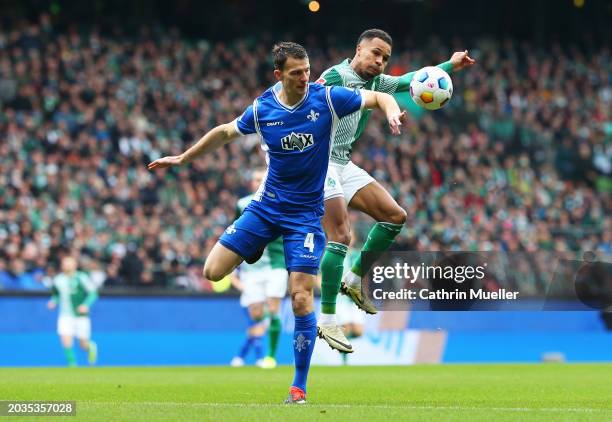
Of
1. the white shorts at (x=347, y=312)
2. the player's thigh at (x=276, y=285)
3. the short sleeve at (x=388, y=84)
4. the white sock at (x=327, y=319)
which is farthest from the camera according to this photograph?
the white shorts at (x=347, y=312)

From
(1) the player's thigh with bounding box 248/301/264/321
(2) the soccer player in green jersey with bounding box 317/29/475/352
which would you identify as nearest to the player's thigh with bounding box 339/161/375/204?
(2) the soccer player in green jersey with bounding box 317/29/475/352

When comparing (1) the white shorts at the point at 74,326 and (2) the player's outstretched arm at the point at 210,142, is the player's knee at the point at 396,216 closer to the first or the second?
(2) the player's outstretched arm at the point at 210,142

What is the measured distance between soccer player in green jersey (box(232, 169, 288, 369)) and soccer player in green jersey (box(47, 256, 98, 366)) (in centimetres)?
262

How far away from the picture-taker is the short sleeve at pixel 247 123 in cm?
912

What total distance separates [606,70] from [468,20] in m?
4.31

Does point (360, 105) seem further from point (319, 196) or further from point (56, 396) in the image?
point (56, 396)

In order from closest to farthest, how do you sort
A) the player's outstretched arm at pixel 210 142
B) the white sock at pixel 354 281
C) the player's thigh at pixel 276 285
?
the player's outstretched arm at pixel 210 142 < the white sock at pixel 354 281 < the player's thigh at pixel 276 285

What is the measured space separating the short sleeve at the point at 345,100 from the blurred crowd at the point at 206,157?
1120cm

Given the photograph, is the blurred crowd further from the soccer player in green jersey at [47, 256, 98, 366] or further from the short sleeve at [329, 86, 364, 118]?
the short sleeve at [329, 86, 364, 118]

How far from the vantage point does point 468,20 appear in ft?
112

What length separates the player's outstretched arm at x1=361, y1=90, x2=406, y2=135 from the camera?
26.7ft

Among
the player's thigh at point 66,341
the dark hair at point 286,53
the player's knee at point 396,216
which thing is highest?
the dark hair at point 286,53

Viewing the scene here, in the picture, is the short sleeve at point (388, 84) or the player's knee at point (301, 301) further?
the short sleeve at point (388, 84)

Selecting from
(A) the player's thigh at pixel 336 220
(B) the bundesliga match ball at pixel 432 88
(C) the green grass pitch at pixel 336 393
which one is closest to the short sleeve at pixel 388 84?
(B) the bundesliga match ball at pixel 432 88
